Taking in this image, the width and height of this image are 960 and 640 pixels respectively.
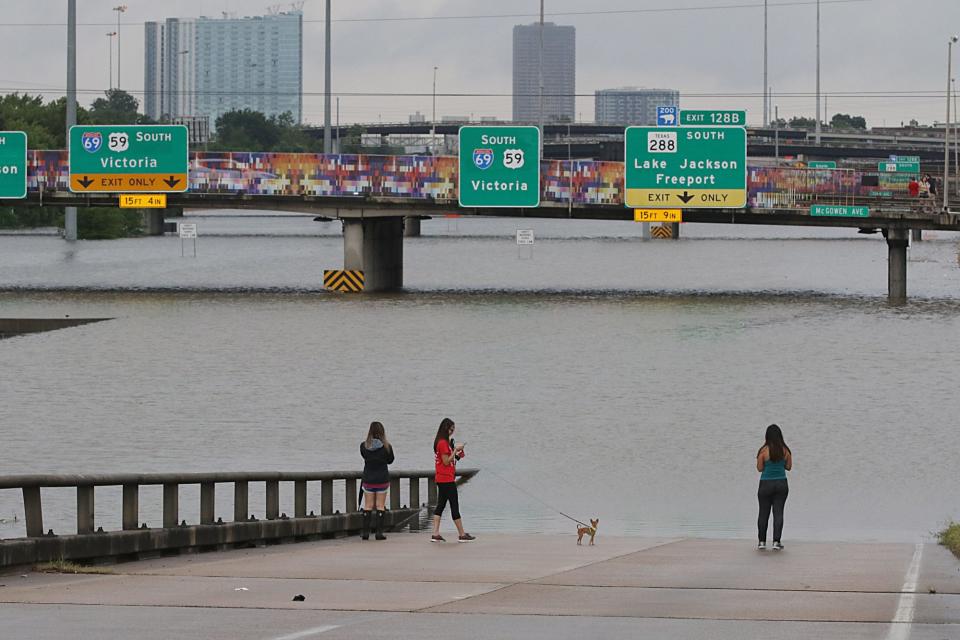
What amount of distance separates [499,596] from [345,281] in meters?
60.2

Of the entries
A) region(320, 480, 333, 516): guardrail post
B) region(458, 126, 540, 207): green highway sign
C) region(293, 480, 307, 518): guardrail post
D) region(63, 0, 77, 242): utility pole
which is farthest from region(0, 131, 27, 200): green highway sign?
region(293, 480, 307, 518): guardrail post

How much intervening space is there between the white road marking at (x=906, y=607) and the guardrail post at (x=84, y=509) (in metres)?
7.55

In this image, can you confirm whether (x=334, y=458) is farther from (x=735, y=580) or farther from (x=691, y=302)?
(x=691, y=302)

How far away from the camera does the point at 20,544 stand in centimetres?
1561

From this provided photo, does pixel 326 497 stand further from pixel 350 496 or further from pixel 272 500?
pixel 272 500

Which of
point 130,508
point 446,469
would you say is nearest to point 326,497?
point 446,469

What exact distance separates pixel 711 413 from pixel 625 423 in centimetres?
271

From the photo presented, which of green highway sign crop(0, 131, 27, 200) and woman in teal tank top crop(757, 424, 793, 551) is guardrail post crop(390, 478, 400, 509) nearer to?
woman in teal tank top crop(757, 424, 793, 551)

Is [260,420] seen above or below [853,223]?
below

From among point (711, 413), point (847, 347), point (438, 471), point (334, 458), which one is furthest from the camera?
point (847, 347)

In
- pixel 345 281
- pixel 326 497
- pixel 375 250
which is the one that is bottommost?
pixel 326 497

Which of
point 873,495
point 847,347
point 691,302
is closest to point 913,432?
point 873,495

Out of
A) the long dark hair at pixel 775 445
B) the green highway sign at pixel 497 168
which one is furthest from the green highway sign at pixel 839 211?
the long dark hair at pixel 775 445

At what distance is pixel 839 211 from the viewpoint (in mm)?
70125
